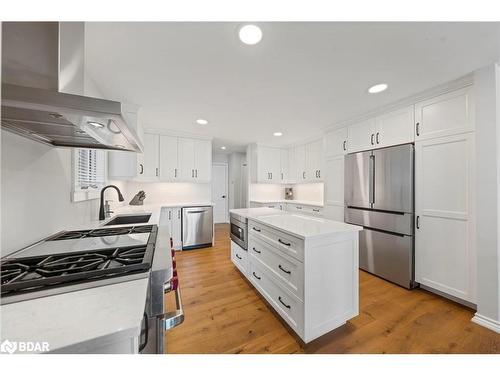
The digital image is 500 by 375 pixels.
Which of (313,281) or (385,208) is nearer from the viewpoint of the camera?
(313,281)

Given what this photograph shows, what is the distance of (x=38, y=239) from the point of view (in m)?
1.08

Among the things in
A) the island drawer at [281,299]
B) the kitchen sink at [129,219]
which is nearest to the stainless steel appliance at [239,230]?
the island drawer at [281,299]

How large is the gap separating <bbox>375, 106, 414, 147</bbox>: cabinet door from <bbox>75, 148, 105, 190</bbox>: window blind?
11.4ft

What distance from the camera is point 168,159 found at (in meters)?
3.77

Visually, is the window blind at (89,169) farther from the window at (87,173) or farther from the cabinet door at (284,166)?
the cabinet door at (284,166)

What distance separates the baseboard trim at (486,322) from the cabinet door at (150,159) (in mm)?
4592

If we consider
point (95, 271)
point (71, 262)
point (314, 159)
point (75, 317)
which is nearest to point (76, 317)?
point (75, 317)

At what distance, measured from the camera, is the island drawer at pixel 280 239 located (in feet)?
4.51

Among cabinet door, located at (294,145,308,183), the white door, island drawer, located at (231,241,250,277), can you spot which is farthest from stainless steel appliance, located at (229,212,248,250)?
the white door

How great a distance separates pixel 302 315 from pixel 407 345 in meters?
0.86

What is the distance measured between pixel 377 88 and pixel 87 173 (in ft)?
10.5

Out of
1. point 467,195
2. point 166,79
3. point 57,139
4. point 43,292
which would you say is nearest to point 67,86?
point 57,139

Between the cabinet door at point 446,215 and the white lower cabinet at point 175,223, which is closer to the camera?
the cabinet door at point 446,215

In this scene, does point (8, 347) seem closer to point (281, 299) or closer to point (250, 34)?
point (281, 299)
